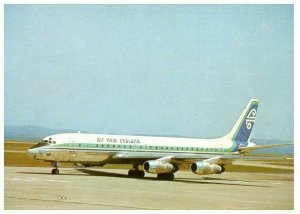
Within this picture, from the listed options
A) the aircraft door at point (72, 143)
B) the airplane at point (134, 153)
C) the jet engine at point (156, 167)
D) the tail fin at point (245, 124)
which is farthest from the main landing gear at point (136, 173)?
the tail fin at point (245, 124)

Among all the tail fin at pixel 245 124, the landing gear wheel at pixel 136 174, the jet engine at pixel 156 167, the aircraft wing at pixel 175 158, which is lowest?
the landing gear wheel at pixel 136 174

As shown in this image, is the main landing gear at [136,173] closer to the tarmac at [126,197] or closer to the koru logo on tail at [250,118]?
the tarmac at [126,197]

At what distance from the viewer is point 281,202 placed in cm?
2528

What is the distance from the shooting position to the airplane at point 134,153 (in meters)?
35.8

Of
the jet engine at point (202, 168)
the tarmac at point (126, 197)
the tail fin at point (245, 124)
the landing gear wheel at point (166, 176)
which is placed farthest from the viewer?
the tail fin at point (245, 124)

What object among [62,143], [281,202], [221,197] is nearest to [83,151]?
[62,143]

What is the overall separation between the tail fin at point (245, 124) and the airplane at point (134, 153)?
4.06 metres

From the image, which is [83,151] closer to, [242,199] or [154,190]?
[154,190]

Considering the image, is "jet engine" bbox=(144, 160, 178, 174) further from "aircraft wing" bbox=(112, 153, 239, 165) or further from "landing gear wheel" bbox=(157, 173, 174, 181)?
"landing gear wheel" bbox=(157, 173, 174, 181)

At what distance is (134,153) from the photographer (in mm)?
38375

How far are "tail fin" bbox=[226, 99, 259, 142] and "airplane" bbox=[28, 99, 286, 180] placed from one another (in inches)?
160

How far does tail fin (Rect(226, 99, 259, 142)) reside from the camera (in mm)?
45594

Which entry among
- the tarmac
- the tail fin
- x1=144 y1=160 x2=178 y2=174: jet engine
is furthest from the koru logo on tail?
the tarmac
